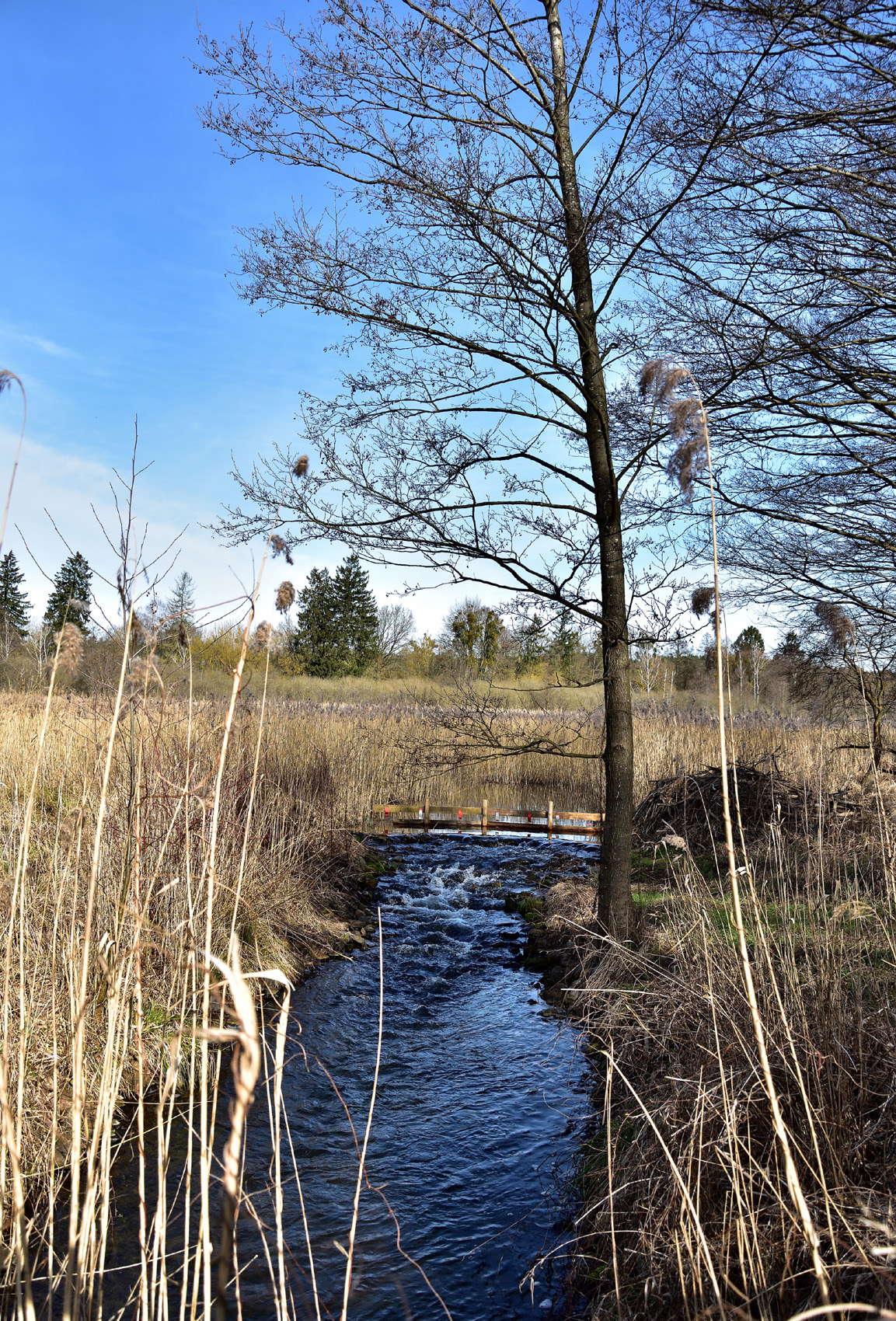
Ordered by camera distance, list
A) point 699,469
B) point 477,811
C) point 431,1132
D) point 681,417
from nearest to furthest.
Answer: point 681,417 → point 699,469 → point 431,1132 → point 477,811

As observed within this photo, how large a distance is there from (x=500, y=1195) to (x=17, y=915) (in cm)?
225

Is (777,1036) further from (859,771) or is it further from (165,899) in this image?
(859,771)

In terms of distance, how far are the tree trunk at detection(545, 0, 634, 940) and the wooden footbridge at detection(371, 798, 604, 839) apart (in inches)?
284

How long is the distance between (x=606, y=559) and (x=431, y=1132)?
324 cm

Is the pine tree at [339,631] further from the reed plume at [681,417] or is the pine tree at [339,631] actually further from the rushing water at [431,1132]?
the reed plume at [681,417]

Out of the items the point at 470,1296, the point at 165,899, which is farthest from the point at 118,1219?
the point at 165,899

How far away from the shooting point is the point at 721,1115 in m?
2.46

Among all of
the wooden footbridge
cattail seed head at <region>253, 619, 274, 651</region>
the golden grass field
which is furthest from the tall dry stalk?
the wooden footbridge

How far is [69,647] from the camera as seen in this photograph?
7.70 feet

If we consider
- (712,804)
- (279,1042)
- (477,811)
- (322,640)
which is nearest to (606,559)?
(279,1042)

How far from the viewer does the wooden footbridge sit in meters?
12.4

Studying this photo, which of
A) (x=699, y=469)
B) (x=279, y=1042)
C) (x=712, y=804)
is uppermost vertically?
(x=699, y=469)

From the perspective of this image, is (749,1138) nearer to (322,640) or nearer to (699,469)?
(699,469)

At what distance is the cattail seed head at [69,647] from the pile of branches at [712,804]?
22.5ft
